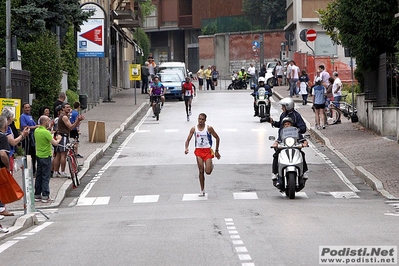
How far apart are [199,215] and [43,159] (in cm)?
511

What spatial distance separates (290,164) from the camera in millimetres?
20578

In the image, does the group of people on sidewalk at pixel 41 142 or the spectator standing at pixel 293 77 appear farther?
the spectator standing at pixel 293 77

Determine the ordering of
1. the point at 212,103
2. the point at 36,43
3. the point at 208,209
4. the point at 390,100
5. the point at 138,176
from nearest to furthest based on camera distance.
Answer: the point at 208,209
the point at 138,176
the point at 390,100
the point at 36,43
the point at 212,103

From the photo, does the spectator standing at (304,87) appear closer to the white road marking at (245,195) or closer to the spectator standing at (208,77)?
the spectator standing at (208,77)

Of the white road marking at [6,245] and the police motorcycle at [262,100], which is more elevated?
the police motorcycle at [262,100]

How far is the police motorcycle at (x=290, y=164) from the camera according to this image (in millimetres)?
20578

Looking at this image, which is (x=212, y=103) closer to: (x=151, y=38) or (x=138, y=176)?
(x=138, y=176)

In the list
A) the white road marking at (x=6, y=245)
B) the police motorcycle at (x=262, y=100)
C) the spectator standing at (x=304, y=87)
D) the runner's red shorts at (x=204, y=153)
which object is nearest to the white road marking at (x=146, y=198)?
the runner's red shorts at (x=204, y=153)

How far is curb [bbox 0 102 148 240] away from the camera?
16.9m

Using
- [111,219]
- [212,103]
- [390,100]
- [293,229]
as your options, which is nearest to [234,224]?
[293,229]

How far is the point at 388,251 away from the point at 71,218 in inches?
303

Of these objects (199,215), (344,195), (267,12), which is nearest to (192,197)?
(344,195)

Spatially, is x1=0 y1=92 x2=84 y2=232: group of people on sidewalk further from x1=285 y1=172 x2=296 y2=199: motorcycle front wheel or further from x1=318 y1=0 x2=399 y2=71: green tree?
x1=318 y1=0 x2=399 y2=71: green tree

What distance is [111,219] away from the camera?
17.8 metres
